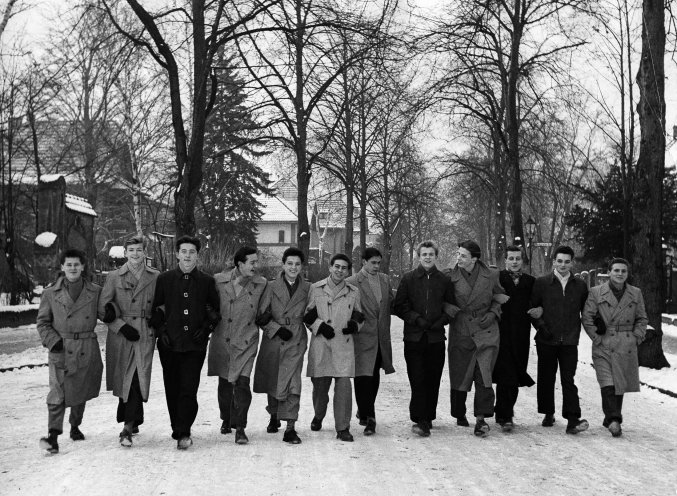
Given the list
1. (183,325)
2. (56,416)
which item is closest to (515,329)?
(183,325)

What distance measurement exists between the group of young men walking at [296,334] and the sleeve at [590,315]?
70 millimetres

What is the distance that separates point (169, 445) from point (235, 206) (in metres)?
44.7

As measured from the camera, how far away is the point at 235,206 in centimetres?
5203

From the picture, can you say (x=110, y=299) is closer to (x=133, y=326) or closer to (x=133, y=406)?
(x=133, y=326)

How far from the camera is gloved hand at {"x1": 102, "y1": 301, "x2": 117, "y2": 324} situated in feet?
26.0

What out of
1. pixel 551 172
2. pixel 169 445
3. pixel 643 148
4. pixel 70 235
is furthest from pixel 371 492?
pixel 551 172

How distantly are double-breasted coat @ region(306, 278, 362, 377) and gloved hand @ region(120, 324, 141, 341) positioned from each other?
162cm

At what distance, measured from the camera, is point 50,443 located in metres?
7.47

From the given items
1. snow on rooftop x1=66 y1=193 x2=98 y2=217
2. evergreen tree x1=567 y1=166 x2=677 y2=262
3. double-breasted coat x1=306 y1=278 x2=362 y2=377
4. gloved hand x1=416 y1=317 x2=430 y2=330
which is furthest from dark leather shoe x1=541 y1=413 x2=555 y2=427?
evergreen tree x1=567 y1=166 x2=677 y2=262

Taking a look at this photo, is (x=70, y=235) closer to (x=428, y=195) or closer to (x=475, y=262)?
(x=475, y=262)

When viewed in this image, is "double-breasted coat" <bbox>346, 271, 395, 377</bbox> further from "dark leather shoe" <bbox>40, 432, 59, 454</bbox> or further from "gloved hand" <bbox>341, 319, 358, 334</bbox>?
"dark leather shoe" <bbox>40, 432, 59, 454</bbox>

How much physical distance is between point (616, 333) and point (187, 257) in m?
4.38

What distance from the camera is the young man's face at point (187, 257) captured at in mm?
8023

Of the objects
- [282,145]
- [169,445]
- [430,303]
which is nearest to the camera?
[169,445]
